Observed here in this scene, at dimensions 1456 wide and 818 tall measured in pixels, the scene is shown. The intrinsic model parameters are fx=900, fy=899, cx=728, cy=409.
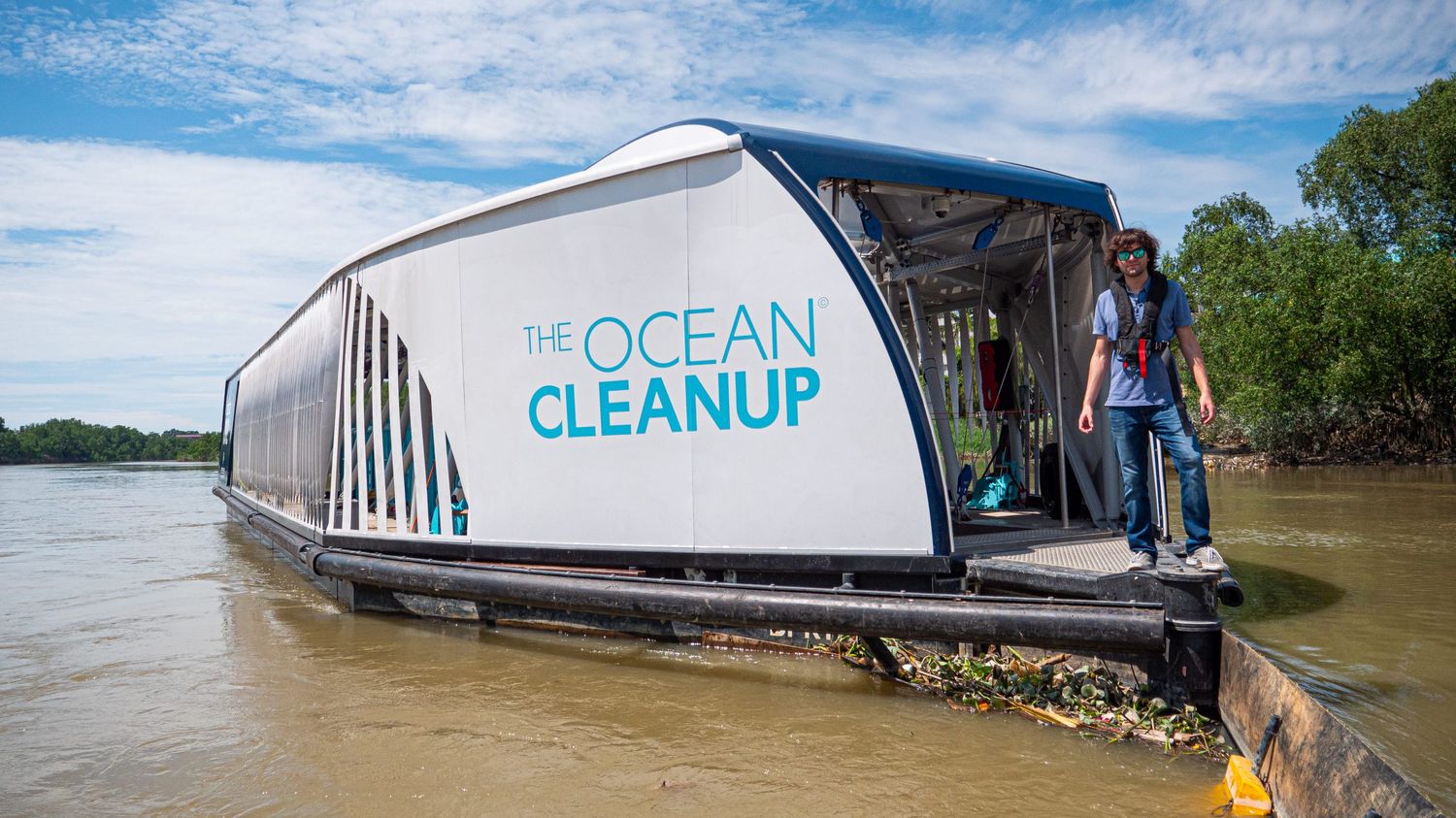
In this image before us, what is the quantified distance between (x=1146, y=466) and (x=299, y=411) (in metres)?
8.81

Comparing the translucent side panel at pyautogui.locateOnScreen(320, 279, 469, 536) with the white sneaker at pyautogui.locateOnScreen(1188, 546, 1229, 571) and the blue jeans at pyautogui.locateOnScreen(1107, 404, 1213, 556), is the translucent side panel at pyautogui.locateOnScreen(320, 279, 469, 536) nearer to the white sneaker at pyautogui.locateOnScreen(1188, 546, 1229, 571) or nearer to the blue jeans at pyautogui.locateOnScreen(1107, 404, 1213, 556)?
the blue jeans at pyautogui.locateOnScreen(1107, 404, 1213, 556)

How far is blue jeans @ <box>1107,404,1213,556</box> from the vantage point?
438 cm

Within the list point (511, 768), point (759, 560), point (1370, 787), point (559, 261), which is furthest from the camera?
point (559, 261)

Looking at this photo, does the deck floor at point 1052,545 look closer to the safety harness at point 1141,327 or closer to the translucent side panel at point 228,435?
the safety harness at point 1141,327

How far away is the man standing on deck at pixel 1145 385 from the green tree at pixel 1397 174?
2873 cm

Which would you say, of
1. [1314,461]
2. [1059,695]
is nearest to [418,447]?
[1059,695]

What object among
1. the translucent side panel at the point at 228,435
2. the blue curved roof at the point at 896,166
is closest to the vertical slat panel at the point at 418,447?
the blue curved roof at the point at 896,166

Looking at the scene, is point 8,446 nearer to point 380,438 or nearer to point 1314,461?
point 380,438

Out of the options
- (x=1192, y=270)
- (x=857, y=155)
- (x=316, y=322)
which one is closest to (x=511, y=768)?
(x=857, y=155)

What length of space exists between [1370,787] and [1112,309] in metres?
2.69

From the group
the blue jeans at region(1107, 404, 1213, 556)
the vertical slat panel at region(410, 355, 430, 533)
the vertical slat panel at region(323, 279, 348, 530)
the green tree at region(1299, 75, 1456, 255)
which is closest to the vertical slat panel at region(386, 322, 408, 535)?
the vertical slat panel at region(410, 355, 430, 533)

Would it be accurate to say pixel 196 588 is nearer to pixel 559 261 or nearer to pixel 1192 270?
pixel 559 261

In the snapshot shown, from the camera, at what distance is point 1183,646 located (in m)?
3.86

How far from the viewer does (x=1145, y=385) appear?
4.46m
